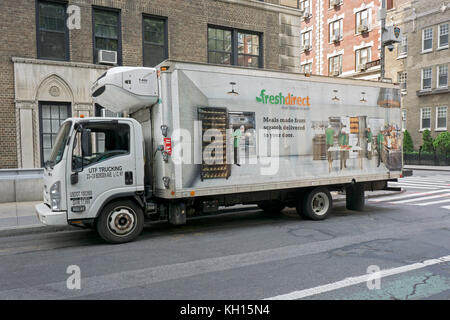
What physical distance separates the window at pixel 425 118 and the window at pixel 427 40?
18.0 feet

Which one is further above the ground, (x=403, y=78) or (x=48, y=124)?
(x=403, y=78)

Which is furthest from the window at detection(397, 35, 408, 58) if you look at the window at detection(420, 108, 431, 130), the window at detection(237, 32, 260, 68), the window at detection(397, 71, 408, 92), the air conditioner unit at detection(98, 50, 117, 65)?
the air conditioner unit at detection(98, 50, 117, 65)

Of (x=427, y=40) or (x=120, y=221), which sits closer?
(x=120, y=221)

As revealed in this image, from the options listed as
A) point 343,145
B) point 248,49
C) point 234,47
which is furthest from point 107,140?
point 248,49

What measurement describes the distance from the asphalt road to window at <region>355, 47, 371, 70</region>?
32.0 m

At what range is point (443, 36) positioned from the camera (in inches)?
1245

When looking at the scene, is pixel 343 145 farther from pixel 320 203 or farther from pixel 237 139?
pixel 237 139

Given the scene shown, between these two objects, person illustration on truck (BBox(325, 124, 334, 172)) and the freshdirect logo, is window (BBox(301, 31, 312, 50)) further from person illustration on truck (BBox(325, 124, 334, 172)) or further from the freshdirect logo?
the freshdirect logo

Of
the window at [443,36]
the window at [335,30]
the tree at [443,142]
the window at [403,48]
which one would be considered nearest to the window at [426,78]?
the window at [443,36]

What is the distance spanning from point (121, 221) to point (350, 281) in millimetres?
4367

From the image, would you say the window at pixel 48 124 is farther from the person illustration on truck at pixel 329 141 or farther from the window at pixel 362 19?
the window at pixel 362 19

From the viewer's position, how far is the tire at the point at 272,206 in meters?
9.71
